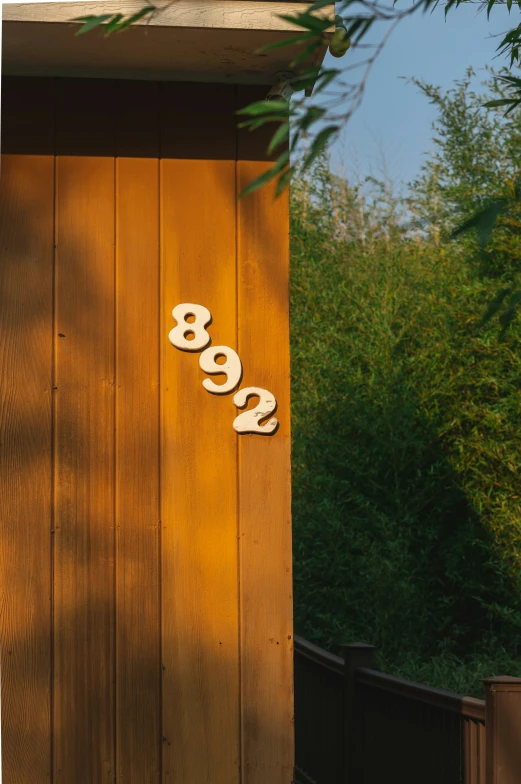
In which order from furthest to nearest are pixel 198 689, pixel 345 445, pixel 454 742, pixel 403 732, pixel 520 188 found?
pixel 345 445, pixel 403 732, pixel 454 742, pixel 198 689, pixel 520 188

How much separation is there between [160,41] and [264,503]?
39.0 inches

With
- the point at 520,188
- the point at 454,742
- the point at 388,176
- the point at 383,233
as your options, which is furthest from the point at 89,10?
the point at 388,176

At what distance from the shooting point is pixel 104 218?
2.14 m

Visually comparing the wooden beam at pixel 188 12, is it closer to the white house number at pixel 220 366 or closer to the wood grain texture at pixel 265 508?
the wood grain texture at pixel 265 508

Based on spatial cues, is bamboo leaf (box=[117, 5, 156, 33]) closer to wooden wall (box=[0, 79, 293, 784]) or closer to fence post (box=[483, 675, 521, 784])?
wooden wall (box=[0, 79, 293, 784])

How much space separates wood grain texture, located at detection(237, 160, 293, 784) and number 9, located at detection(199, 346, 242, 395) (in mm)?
23

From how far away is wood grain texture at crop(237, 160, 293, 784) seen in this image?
6.70 ft

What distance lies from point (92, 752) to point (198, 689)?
25 cm

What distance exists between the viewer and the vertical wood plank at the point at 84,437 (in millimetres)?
2006

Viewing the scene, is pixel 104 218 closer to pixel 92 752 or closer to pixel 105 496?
pixel 105 496

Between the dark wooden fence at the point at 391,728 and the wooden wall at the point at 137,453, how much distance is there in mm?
839

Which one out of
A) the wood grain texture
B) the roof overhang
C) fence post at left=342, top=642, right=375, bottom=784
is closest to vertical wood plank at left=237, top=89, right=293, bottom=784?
the wood grain texture

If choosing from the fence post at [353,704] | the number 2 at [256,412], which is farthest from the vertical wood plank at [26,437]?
the fence post at [353,704]

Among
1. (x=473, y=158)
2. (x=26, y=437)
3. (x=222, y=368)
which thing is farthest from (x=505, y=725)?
(x=473, y=158)
